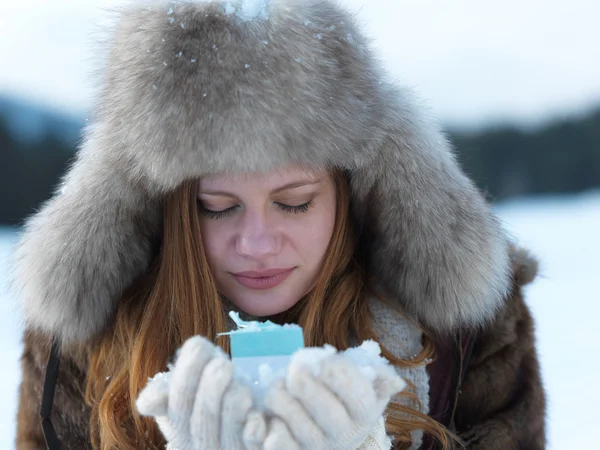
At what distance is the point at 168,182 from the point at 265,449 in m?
0.52

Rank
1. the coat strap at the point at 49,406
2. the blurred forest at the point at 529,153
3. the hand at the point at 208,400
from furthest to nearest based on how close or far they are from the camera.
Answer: the blurred forest at the point at 529,153 → the coat strap at the point at 49,406 → the hand at the point at 208,400

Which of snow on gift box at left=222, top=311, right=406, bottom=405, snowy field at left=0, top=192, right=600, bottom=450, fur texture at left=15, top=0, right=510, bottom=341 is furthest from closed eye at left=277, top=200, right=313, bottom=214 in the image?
snowy field at left=0, top=192, right=600, bottom=450

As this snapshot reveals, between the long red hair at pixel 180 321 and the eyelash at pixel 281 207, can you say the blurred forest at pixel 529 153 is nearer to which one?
the long red hair at pixel 180 321

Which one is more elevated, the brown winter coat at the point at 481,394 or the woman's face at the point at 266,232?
the woman's face at the point at 266,232

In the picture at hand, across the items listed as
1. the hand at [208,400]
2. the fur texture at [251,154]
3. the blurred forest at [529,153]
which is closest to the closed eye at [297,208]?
the fur texture at [251,154]

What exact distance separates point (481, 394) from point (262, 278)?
2.07 ft

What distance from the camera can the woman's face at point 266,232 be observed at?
126cm

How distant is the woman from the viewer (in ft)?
3.80

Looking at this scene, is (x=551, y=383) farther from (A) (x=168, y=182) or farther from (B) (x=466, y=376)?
(A) (x=168, y=182)

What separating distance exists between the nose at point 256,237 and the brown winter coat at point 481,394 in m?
0.54

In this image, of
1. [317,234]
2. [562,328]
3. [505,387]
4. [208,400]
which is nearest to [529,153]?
[562,328]

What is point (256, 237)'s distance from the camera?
126cm

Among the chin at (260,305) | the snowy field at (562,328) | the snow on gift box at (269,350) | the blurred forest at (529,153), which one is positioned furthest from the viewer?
the blurred forest at (529,153)

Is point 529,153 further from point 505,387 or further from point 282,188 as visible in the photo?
point 282,188
